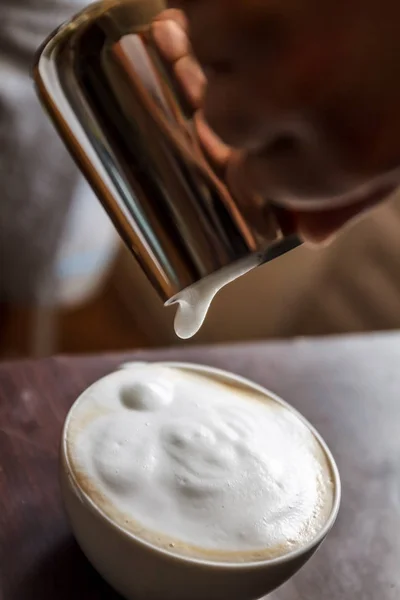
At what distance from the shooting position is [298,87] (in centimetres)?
29

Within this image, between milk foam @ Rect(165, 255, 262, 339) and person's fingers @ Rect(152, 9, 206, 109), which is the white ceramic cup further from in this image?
person's fingers @ Rect(152, 9, 206, 109)

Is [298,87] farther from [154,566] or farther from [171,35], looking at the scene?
[154,566]

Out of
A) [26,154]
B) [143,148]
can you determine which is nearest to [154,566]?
[143,148]

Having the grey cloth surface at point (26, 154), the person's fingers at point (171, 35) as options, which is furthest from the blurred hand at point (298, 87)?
the grey cloth surface at point (26, 154)

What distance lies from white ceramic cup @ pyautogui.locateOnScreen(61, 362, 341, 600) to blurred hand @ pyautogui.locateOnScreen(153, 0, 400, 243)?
172mm

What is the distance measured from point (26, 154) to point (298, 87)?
0.71 metres

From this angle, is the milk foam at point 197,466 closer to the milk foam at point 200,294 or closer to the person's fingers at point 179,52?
the milk foam at point 200,294

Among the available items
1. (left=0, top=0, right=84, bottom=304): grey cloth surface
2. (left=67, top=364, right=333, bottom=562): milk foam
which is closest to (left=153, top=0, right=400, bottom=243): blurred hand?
(left=67, top=364, right=333, bottom=562): milk foam

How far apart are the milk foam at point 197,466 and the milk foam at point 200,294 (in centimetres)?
6

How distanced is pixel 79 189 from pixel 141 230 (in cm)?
69

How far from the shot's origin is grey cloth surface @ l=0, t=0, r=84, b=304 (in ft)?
3.04

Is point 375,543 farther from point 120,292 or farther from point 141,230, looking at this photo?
point 120,292

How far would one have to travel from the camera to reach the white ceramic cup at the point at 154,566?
0.37m

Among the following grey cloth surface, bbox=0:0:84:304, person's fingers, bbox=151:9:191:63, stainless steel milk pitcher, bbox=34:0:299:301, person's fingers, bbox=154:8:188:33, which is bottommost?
grey cloth surface, bbox=0:0:84:304
